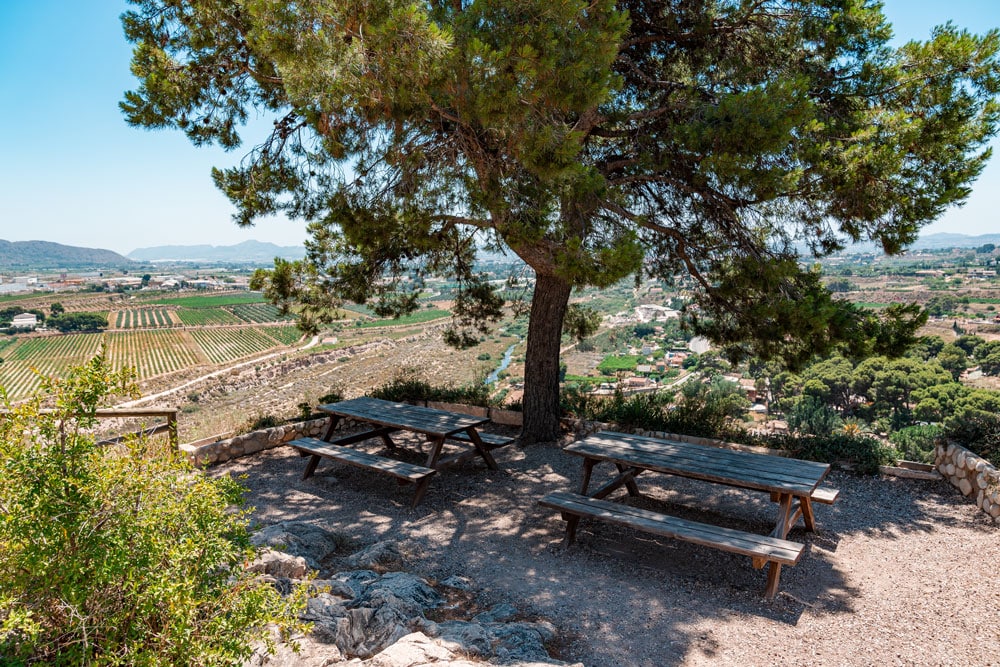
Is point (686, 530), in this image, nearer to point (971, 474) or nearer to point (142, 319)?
point (971, 474)

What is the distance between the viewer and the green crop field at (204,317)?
23359 millimetres

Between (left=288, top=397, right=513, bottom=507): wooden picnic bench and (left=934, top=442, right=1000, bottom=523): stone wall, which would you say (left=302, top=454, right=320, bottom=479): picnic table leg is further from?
(left=934, top=442, right=1000, bottom=523): stone wall

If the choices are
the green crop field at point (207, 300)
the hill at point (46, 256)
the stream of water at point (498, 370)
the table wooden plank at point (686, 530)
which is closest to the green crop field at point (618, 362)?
the stream of water at point (498, 370)

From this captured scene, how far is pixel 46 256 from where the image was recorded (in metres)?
63.5

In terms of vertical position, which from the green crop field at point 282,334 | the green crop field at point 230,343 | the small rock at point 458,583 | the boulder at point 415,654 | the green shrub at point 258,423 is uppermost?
the boulder at point 415,654

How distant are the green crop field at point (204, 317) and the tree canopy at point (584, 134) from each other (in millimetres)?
19549

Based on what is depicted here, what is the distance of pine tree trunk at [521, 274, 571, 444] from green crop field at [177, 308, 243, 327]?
20758mm

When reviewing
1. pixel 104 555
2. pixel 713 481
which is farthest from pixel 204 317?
pixel 104 555

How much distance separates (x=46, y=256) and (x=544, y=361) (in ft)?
259

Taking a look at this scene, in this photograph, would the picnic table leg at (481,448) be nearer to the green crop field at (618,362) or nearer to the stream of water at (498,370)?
the stream of water at (498,370)

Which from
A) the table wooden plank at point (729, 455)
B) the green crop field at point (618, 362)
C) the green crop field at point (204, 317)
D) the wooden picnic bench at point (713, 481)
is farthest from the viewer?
the green crop field at point (204, 317)

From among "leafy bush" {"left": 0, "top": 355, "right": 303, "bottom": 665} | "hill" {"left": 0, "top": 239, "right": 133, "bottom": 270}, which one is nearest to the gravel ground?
"leafy bush" {"left": 0, "top": 355, "right": 303, "bottom": 665}

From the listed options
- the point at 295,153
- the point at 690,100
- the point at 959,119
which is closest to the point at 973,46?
the point at 959,119

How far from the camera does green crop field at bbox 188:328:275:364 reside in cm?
1731
